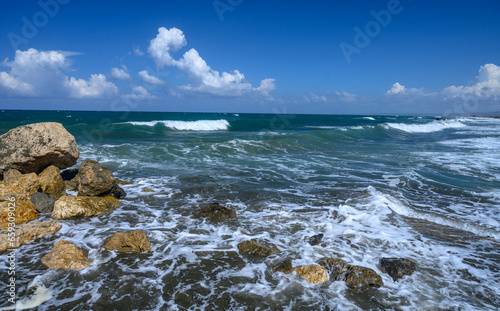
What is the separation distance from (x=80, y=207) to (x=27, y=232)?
3.81 ft

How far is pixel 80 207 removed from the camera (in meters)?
5.87

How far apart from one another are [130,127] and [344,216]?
1081 inches

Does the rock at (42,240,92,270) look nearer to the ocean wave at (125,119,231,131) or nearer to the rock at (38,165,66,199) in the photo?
the rock at (38,165,66,199)

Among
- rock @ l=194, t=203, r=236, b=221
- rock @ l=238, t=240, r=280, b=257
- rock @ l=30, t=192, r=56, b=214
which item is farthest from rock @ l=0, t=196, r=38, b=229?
rock @ l=238, t=240, r=280, b=257

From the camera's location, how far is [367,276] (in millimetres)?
3752

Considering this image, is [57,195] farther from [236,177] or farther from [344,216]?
[344,216]

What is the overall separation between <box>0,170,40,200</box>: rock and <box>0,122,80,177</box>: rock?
16.1 inches

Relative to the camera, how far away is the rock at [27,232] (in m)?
4.49

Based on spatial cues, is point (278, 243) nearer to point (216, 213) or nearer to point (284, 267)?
point (284, 267)

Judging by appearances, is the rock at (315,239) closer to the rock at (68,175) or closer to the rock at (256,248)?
the rock at (256,248)

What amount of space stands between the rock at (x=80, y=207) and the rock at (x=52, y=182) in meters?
1.10

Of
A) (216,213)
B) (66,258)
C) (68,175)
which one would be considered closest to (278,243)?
(216,213)

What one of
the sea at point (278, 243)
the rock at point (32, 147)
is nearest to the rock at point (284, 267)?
the sea at point (278, 243)

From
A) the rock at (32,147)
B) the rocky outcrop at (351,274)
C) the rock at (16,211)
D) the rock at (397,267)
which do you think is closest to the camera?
the rocky outcrop at (351,274)
